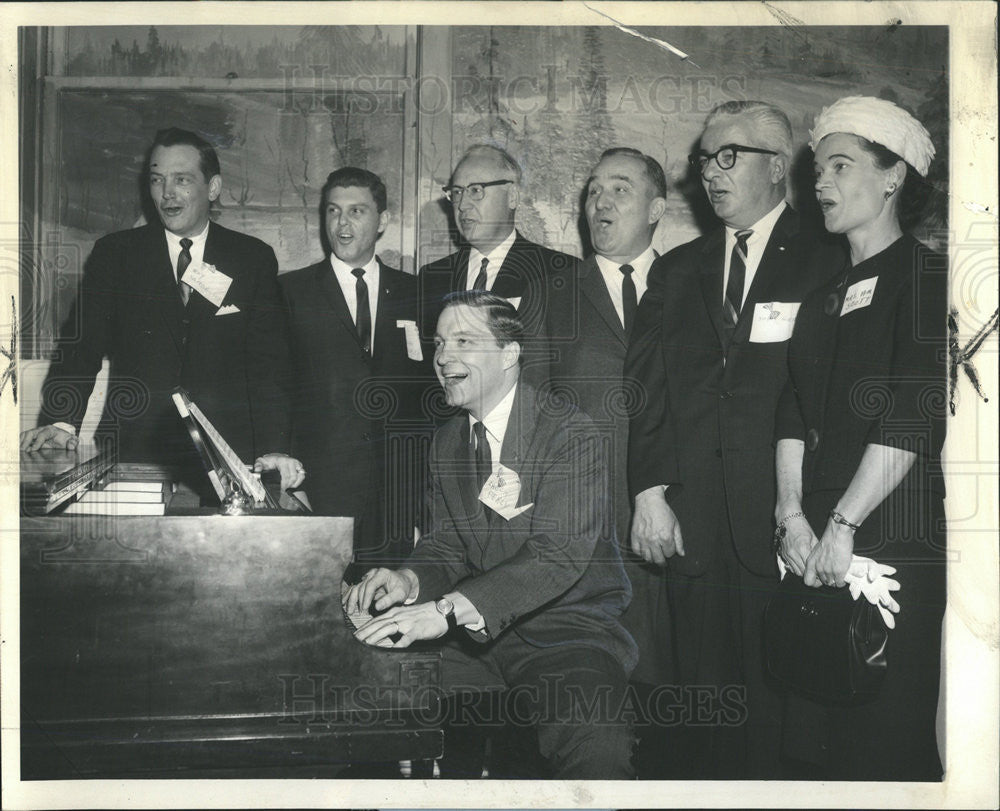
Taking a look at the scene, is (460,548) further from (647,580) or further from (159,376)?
(159,376)

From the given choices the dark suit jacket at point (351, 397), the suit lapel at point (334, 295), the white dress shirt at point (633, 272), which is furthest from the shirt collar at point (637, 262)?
the suit lapel at point (334, 295)

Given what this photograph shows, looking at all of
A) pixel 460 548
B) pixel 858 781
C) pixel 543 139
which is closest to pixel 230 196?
pixel 543 139

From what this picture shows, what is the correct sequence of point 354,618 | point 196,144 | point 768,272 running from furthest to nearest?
point 196,144, point 768,272, point 354,618

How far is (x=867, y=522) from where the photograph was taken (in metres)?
3.76

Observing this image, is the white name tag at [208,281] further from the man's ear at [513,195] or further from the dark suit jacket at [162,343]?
the man's ear at [513,195]

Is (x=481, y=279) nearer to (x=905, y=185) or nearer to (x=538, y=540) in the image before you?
(x=538, y=540)

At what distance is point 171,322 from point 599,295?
1609 mm

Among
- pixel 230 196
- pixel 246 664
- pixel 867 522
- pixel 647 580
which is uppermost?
pixel 230 196

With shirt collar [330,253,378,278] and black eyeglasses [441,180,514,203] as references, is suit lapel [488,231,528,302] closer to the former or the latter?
black eyeglasses [441,180,514,203]

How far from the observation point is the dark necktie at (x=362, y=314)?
393 centimetres

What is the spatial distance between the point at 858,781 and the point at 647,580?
105 centimetres

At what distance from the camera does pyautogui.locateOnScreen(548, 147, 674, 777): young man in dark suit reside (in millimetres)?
3828

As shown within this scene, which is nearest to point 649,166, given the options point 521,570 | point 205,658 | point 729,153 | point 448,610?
point 729,153

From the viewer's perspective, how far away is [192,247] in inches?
156
